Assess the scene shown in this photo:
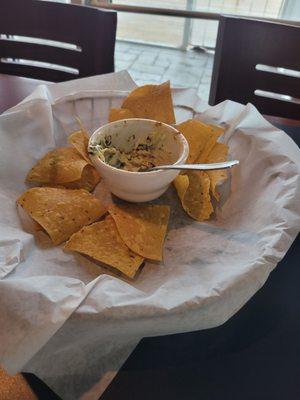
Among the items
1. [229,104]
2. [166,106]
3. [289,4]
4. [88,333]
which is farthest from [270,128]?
[289,4]

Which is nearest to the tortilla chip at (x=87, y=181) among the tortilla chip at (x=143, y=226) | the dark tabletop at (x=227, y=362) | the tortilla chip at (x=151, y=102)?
the tortilla chip at (x=143, y=226)

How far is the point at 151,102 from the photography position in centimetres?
101

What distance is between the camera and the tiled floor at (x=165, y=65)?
3.05m

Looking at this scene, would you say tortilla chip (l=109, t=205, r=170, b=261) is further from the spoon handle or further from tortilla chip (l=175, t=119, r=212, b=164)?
tortilla chip (l=175, t=119, r=212, b=164)

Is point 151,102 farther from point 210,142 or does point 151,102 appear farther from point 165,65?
point 165,65

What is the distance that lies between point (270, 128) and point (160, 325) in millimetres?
602

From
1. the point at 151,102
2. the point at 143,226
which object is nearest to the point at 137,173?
the point at 143,226

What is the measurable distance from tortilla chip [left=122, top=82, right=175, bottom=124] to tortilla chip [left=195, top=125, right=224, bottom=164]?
0.14 metres

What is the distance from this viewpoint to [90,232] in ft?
2.40

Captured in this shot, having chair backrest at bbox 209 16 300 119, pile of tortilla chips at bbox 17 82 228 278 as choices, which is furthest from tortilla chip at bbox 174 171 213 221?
chair backrest at bbox 209 16 300 119

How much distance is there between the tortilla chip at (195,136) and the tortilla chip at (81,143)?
0.25 m

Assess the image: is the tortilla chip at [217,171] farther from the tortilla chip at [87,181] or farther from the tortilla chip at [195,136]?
the tortilla chip at [87,181]

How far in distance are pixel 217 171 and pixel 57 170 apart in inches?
15.1

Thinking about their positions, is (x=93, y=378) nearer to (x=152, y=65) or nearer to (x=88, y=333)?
(x=88, y=333)
